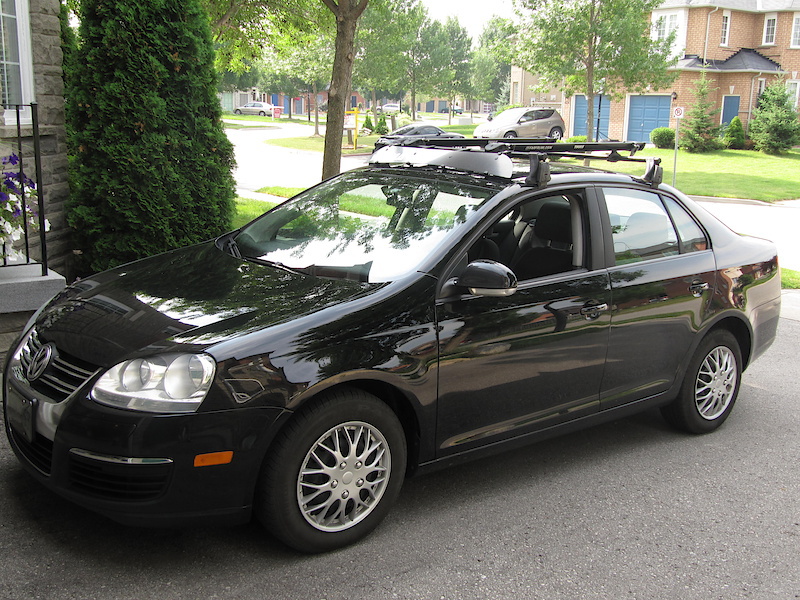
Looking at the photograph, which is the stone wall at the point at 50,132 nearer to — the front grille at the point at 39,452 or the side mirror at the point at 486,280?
the front grille at the point at 39,452

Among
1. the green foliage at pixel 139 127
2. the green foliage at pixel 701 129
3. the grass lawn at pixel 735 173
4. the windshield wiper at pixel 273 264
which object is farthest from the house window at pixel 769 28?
the windshield wiper at pixel 273 264

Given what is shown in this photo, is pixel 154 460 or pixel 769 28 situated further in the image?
pixel 769 28

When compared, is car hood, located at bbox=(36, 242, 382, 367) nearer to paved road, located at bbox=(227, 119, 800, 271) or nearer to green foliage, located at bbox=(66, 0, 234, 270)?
green foliage, located at bbox=(66, 0, 234, 270)

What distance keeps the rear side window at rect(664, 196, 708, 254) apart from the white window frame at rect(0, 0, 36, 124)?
5.52 m

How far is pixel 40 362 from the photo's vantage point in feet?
11.7

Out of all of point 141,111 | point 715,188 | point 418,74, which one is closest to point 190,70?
point 141,111

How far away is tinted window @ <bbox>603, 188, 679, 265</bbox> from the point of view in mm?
4582

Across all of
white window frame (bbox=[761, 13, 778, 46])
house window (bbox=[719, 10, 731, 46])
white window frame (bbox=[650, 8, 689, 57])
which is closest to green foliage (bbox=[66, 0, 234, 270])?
white window frame (bbox=[650, 8, 689, 57])

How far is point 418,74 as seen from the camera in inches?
2479

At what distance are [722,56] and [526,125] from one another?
1298 centimetres

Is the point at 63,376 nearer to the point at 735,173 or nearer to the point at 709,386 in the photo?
the point at 709,386

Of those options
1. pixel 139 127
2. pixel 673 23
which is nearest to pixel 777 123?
pixel 673 23

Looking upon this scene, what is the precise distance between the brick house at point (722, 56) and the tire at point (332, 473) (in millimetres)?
41328

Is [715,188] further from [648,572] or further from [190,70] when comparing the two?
[648,572]
